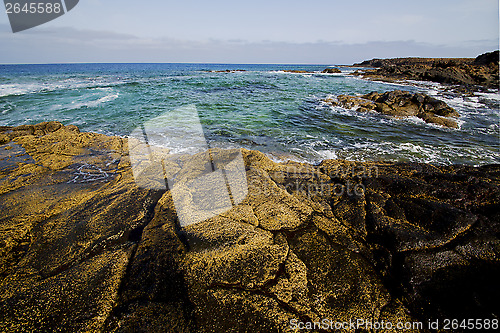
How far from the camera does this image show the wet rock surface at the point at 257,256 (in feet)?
6.20

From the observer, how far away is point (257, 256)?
2.38 m

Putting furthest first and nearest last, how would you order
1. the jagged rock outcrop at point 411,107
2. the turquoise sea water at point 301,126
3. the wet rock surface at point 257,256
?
the jagged rock outcrop at point 411,107 < the turquoise sea water at point 301,126 < the wet rock surface at point 257,256

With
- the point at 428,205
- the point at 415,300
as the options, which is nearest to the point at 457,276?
the point at 415,300

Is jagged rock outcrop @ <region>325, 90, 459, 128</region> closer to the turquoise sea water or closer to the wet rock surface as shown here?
the turquoise sea water

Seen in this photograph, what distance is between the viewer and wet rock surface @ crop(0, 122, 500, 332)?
1891 millimetres

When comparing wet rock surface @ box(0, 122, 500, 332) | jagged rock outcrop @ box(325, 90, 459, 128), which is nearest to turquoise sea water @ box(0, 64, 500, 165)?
jagged rock outcrop @ box(325, 90, 459, 128)

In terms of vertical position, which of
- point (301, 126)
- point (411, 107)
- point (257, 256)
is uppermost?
point (411, 107)

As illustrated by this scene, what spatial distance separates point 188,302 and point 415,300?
7.30 ft

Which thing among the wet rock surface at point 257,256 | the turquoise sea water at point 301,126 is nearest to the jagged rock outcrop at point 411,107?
the turquoise sea water at point 301,126

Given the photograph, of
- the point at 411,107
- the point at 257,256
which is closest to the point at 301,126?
the point at 411,107

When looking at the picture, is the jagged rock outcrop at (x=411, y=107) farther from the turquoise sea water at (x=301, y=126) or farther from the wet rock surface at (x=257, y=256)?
the wet rock surface at (x=257, y=256)

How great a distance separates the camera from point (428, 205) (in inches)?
111

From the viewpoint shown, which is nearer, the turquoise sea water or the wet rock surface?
the wet rock surface

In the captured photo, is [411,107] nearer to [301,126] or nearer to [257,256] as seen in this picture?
[301,126]
